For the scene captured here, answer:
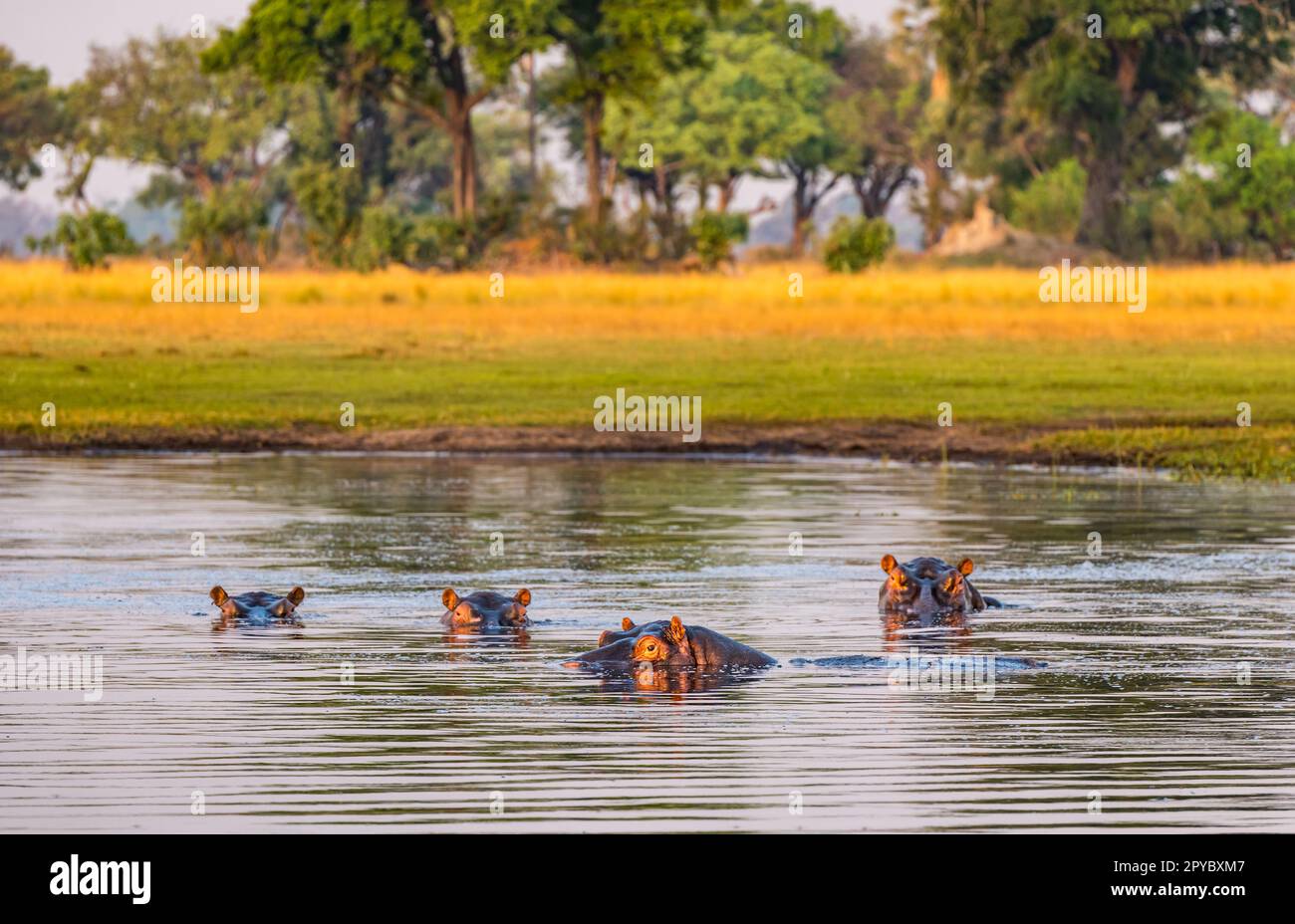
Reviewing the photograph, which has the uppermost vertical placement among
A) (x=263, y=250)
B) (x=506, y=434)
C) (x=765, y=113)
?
(x=765, y=113)

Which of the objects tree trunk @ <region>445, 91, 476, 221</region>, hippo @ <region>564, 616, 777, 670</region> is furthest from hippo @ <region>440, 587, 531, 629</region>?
tree trunk @ <region>445, 91, 476, 221</region>

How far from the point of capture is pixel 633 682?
39.3 ft

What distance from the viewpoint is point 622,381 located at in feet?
107

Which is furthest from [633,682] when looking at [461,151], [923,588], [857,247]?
[461,151]

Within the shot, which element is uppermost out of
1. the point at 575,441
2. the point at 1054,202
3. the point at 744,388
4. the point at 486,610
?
the point at 1054,202

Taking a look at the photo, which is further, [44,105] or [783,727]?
[44,105]

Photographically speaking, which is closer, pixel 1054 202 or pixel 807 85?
pixel 1054 202

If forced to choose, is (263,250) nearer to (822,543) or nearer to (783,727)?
(822,543)

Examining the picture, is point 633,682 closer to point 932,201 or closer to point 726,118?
point 932,201

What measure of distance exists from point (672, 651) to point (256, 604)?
9.33 feet

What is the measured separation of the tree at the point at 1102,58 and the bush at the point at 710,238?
33.1 feet
